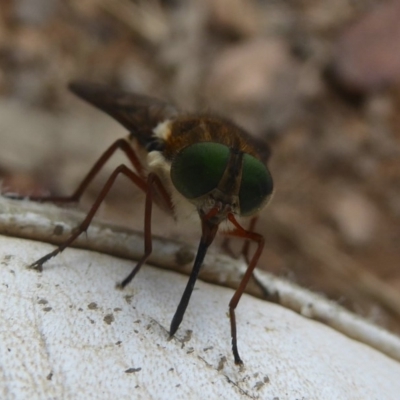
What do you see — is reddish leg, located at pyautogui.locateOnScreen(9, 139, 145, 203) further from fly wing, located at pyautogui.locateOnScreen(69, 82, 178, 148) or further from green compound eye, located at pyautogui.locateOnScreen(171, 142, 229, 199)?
green compound eye, located at pyautogui.locateOnScreen(171, 142, 229, 199)

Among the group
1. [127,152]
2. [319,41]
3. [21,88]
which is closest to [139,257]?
[127,152]

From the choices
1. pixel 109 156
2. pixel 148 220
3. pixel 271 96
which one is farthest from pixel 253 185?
pixel 271 96

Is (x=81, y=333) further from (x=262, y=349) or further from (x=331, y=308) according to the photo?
(x=331, y=308)

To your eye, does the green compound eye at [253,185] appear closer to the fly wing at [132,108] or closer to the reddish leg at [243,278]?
the reddish leg at [243,278]

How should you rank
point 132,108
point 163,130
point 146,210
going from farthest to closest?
point 132,108 < point 163,130 < point 146,210

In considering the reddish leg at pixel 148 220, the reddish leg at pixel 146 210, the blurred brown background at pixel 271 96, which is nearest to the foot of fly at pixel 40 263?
the reddish leg at pixel 146 210

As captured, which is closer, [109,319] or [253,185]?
[109,319]

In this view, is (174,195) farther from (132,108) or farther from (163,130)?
(132,108)
